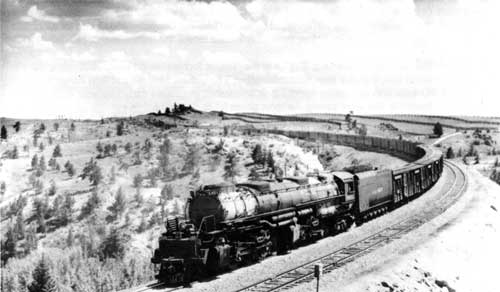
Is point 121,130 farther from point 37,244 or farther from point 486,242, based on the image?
point 486,242

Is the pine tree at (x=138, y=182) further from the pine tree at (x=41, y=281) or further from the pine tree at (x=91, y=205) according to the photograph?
the pine tree at (x=41, y=281)

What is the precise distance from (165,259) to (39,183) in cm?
2256

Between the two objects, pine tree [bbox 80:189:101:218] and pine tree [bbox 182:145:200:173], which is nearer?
pine tree [bbox 80:189:101:218]

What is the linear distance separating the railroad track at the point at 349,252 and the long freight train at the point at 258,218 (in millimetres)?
1918

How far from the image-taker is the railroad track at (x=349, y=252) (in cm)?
1898

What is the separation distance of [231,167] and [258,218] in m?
22.4

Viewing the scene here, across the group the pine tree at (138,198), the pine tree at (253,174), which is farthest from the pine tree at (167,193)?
the pine tree at (253,174)

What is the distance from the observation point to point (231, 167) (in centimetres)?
4422

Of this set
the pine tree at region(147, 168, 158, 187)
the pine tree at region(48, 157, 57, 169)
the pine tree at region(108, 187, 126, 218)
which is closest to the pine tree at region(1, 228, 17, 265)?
the pine tree at region(108, 187, 126, 218)

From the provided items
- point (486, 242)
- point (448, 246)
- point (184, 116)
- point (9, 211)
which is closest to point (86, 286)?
point (9, 211)

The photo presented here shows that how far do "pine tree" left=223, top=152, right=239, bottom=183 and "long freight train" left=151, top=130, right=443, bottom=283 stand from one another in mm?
13561

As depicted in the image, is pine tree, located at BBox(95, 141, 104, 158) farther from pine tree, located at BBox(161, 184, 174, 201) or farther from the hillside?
pine tree, located at BBox(161, 184, 174, 201)

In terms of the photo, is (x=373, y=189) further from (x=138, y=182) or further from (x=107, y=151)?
(x=107, y=151)

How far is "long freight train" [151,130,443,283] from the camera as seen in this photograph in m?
19.6
